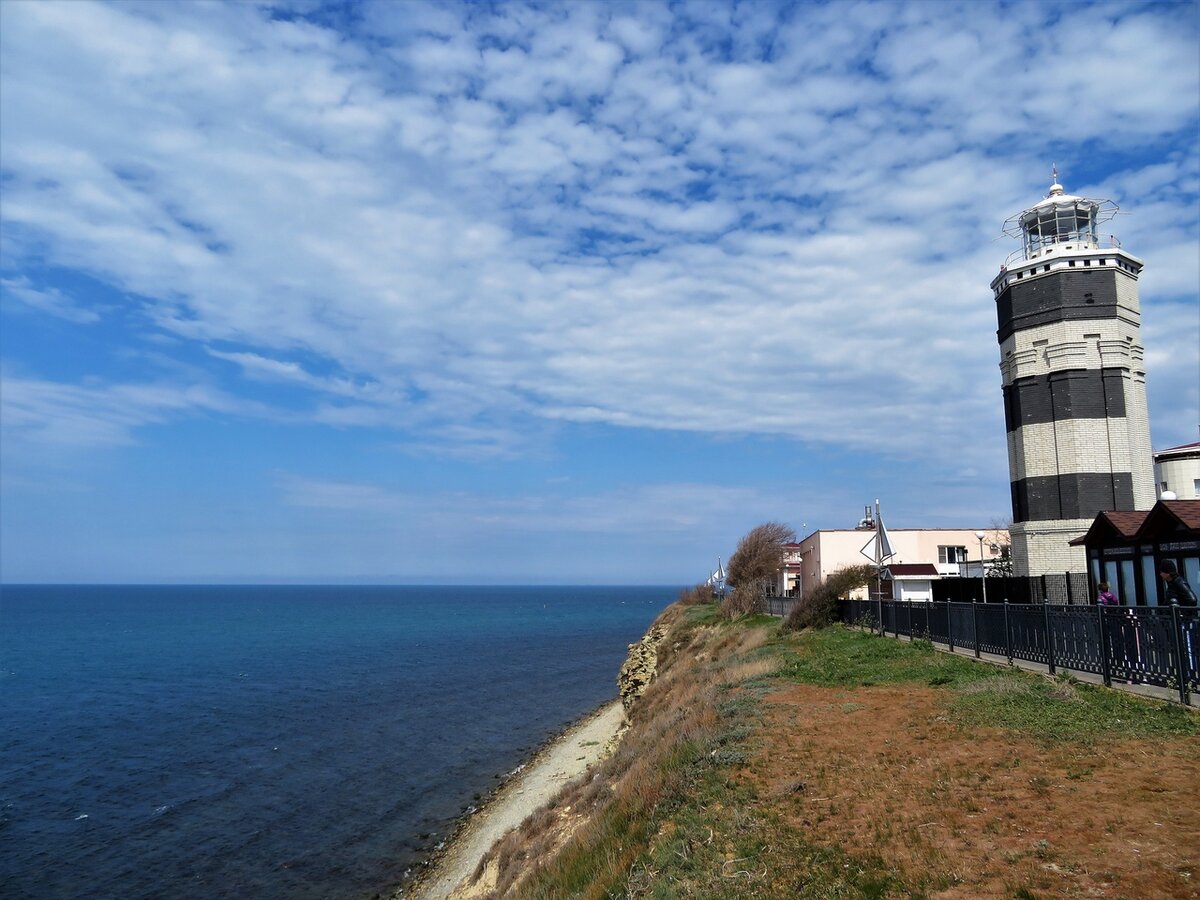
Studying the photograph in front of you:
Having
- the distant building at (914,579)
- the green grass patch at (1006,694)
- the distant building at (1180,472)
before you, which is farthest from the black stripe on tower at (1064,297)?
the distant building at (914,579)

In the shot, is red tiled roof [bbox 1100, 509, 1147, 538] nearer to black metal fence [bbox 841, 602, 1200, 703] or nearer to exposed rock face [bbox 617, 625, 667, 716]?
black metal fence [bbox 841, 602, 1200, 703]

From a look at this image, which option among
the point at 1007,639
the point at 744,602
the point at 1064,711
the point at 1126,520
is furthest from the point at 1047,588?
the point at 744,602

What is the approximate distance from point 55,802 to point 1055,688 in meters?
34.4

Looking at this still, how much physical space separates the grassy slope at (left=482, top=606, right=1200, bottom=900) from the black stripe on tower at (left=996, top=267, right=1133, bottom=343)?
660 inches

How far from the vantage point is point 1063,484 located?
29.0 m

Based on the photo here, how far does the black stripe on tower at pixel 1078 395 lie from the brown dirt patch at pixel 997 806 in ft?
72.5

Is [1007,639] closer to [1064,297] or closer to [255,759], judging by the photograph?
[1064,297]

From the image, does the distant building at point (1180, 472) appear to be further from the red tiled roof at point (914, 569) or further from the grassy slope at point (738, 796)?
the grassy slope at point (738, 796)

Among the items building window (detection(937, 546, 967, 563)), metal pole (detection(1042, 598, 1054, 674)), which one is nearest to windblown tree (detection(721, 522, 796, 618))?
building window (detection(937, 546, 967, 563))

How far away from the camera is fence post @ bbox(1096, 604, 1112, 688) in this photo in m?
12.6

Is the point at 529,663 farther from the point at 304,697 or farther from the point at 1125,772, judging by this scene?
the point at 1125,772

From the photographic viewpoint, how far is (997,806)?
25.9 feet

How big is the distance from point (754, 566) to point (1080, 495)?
82.5ft

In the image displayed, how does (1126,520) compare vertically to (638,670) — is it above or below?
above
